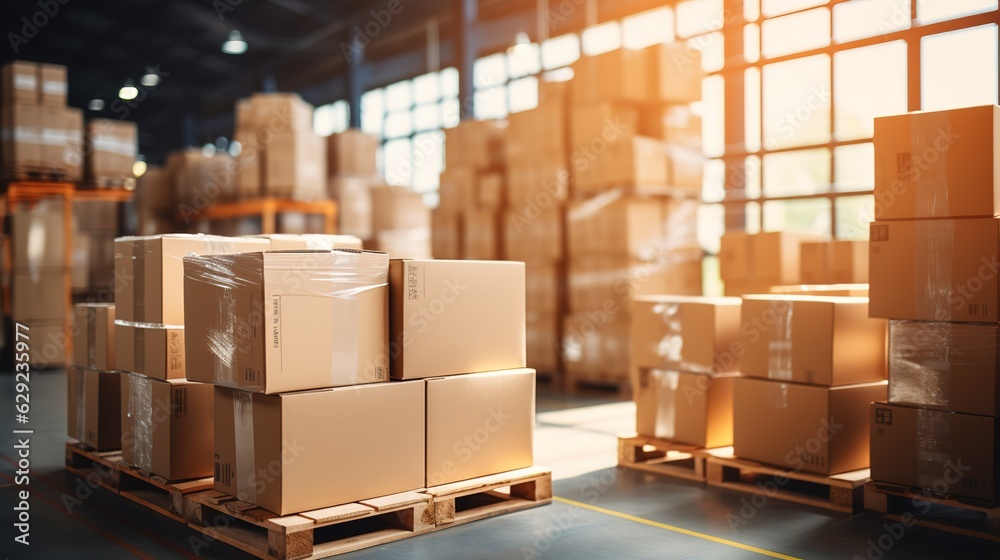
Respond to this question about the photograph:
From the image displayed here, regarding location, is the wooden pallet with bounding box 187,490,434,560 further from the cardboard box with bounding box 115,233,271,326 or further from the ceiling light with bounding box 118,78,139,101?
the ceiling light with bounding box 118,78,139,101

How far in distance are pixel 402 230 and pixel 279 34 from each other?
6.34 m

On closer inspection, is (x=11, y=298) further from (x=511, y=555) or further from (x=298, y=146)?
(x=511, y=555)

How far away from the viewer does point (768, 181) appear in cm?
930

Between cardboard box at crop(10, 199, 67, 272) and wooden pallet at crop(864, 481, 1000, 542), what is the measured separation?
963 centimetres

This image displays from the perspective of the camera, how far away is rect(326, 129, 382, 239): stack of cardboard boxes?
1078 cm

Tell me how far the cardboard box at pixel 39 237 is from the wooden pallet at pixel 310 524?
781 cm

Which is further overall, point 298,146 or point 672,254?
point 298,146

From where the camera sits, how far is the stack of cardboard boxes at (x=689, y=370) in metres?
4.79

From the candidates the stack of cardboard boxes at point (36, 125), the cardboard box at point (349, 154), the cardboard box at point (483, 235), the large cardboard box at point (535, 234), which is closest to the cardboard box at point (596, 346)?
the large cardboard box at point (535, 234)

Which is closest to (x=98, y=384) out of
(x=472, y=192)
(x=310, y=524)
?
(x=310, y=524)

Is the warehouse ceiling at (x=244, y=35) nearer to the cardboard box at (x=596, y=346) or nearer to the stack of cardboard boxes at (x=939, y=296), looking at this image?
the cardboard box at (x=596, y=346)

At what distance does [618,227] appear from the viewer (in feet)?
25.1

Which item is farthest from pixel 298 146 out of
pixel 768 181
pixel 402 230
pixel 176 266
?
pixel 176 266

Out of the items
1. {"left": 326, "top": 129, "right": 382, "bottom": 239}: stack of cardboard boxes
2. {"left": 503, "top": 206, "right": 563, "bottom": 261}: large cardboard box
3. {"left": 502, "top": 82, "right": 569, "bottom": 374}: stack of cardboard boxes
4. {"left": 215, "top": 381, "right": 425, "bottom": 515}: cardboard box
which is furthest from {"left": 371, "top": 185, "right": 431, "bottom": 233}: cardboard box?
{"left": 215, "top": 381, "right": 425, "bottom": 515}: cardboard box
